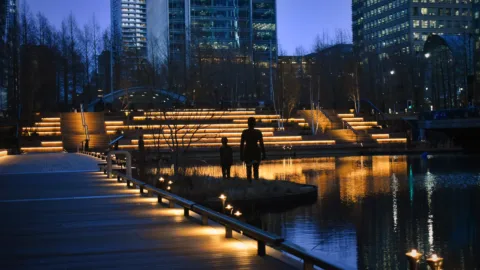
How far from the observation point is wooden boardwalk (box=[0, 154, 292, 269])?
26.8ft

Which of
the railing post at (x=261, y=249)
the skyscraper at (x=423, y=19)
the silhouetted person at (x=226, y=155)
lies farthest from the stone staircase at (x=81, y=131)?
the skyscraper at (x=423, y=19)

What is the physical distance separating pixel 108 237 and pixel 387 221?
23.8ft

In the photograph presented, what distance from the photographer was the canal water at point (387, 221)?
36.7ft

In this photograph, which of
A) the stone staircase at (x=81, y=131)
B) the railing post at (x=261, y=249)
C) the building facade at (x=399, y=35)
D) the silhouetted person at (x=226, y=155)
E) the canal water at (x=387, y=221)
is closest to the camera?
the railing post at (x=261, y=249)

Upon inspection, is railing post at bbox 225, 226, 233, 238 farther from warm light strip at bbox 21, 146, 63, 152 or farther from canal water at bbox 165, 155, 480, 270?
warm light strip at bbox 21, 146, 63, 152

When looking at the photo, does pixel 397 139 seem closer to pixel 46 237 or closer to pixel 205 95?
pixel 205 95

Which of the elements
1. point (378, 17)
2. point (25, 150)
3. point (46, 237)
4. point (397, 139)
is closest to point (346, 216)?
point (46, 237)

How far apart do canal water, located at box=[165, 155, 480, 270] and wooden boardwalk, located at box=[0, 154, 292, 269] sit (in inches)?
60.9

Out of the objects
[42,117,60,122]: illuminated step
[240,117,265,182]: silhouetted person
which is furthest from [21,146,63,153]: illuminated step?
[240,117,265,182]: silhouetted person

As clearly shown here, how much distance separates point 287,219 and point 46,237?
6.91 m

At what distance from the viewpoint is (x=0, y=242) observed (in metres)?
9.93

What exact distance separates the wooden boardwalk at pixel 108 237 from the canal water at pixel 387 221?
155 centimetres

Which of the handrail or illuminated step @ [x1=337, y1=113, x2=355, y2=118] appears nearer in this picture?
the handrail

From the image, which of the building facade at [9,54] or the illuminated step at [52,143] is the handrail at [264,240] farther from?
the building facade at [9,54]
